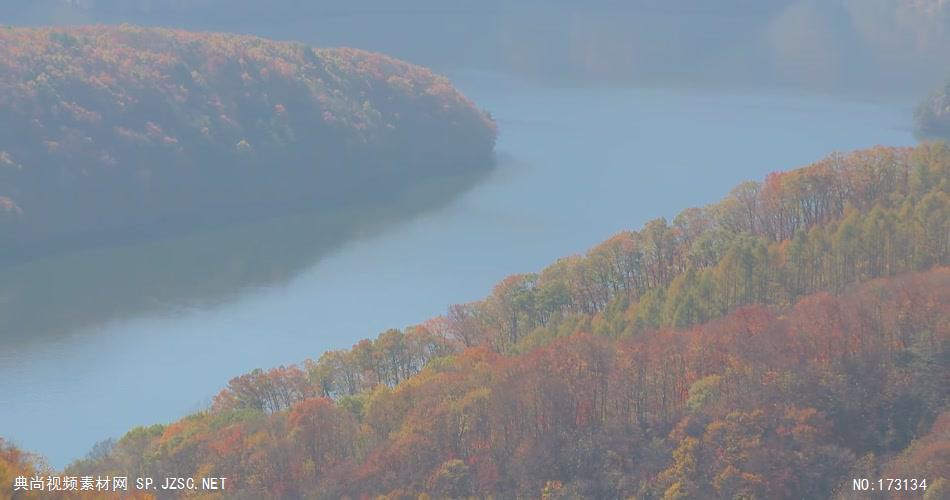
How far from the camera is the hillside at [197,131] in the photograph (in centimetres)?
3150

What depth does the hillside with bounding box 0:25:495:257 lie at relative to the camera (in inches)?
1240

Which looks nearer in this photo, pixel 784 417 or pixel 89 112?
pixel 784 417

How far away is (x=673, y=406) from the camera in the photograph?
13086 mm

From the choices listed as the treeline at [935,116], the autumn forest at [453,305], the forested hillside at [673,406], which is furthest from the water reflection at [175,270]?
the treeline at [935,116]

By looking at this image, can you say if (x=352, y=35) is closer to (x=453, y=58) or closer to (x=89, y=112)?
(x=453, y=58)

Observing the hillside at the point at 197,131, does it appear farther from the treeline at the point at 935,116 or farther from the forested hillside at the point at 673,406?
the forested hillside at the point at 673,406

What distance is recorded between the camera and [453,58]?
166 ft

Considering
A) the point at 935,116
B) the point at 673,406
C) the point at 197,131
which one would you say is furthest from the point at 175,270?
the point at 935,116

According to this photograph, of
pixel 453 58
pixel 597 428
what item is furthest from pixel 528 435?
pixel 453 58

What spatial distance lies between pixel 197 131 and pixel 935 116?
20.8 metres

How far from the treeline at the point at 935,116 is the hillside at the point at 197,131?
491 inches

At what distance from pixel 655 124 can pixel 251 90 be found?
1213 centimetres

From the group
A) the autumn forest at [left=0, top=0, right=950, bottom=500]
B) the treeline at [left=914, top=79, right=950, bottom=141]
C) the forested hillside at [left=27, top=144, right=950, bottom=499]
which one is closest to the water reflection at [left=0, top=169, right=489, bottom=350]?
the autumn forest at [left=0, top=0, right=950, bottom=500]

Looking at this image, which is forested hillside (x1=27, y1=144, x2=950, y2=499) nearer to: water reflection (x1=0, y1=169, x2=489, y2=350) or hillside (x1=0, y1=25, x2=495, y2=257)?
water reflection (x1=0, y1=169, x2=489, y2=350)
